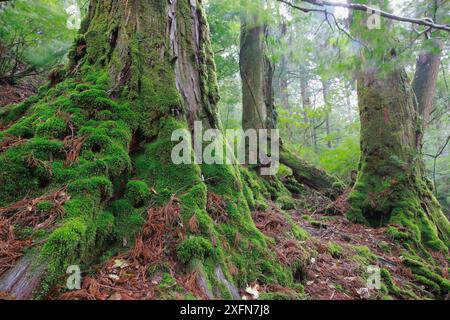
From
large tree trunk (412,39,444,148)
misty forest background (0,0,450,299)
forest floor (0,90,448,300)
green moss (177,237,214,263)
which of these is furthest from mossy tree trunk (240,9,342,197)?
green moss (177,237,214,263)

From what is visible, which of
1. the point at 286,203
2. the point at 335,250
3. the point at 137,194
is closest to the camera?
the point at 137,194

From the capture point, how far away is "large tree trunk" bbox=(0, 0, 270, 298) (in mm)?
2291

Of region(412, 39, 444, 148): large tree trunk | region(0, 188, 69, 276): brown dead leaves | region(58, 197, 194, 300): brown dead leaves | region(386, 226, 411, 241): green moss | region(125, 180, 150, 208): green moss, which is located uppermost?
region(412, 39, 444, 148): large tree trunk

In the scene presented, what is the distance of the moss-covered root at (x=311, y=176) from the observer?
740 cm

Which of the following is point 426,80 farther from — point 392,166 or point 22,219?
point 22,219

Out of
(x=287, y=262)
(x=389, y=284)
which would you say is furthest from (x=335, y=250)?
(x=287, y=262)

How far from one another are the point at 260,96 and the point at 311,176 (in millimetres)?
2562

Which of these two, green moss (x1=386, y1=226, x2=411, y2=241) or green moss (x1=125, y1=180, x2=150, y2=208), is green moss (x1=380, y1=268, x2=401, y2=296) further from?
green moss (x1=125, y1=180, x2=150, y2=208)

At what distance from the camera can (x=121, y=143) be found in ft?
9.45

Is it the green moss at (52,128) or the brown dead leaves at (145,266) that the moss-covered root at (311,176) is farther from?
the green moss at (52,128)

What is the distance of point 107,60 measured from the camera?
3516mm

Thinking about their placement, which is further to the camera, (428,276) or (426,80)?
(426,80)

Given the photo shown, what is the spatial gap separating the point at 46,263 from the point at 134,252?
0.63 meters

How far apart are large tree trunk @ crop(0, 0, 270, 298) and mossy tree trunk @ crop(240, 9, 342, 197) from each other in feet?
12.5
